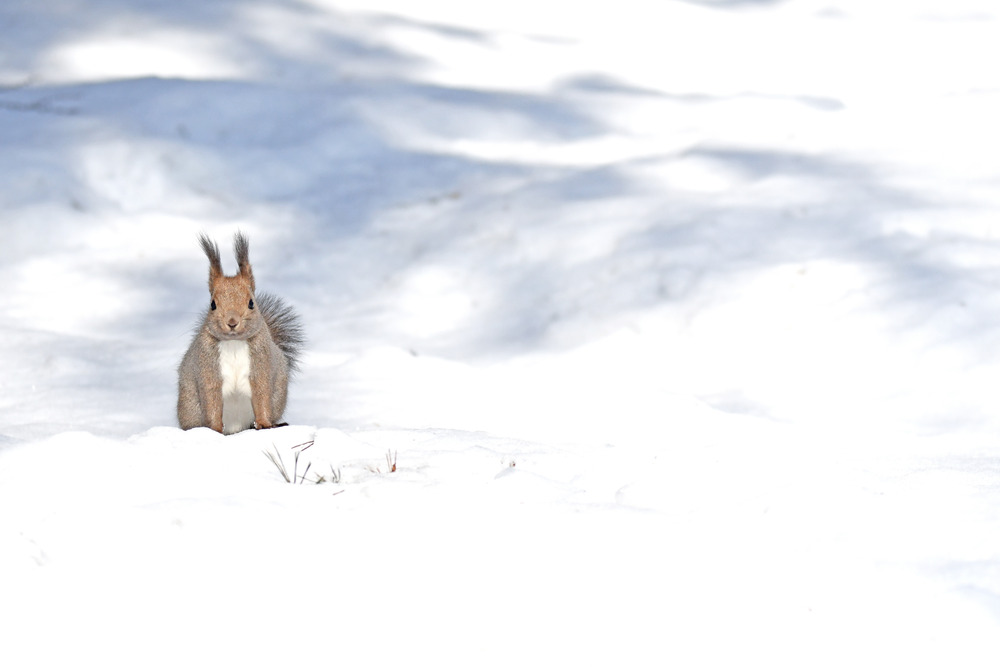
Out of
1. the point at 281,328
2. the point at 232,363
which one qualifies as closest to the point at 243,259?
the point at 232,363

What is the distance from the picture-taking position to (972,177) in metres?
6.25

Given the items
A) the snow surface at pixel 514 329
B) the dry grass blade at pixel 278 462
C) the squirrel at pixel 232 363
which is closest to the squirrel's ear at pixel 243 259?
the squirrel at pixel 232 363

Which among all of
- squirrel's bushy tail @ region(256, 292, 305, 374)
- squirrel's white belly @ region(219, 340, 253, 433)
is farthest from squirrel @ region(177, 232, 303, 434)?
squirrel's bushy tail @ region(256, 292, 305, 374)

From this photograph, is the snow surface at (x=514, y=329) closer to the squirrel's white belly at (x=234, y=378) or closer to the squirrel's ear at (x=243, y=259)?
the squirrel's white belly at (x=234, y=378)

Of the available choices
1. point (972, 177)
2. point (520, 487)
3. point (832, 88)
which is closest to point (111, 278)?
point (520, 487)

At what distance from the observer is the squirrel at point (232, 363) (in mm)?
3316

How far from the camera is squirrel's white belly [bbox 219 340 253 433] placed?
3.39 m

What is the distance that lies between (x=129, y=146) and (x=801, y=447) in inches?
209

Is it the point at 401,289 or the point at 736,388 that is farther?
the point at 401,289

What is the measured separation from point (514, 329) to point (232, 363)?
2486 millimetres

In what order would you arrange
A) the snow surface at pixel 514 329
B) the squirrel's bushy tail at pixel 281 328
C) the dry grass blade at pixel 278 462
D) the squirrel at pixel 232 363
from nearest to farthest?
1. the snow surface at pixel 514 329
2. the dry grass blade at pixel 278 462
3. the squirrel at pixel 232 363
4. the squirrel's bushy tail at pixel 281 328

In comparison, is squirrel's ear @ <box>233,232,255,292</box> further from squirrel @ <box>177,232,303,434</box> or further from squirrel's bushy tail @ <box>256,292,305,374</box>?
squirrel's bushy tail @ <box>256,292,305,374</box>

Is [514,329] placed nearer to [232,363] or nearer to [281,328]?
[281,328]

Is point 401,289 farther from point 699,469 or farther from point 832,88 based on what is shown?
point 832,88
